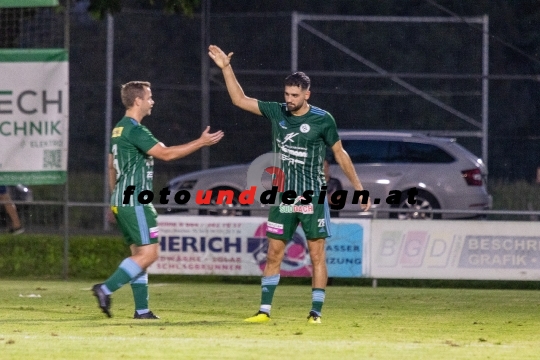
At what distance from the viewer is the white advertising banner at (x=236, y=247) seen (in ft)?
57.3

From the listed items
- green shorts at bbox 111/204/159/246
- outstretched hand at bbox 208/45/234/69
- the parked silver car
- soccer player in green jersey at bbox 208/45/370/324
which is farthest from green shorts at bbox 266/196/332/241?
the parked silver car

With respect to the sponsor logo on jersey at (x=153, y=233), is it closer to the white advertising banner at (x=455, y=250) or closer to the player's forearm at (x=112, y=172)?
the player's forearm at (x=112, y=172)

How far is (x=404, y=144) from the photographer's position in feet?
77.7

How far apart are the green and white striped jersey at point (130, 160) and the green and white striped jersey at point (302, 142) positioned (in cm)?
110

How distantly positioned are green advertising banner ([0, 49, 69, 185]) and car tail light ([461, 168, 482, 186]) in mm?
8413

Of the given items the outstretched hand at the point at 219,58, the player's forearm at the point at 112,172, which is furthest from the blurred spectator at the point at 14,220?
the outstretched hand at the point at 219,58

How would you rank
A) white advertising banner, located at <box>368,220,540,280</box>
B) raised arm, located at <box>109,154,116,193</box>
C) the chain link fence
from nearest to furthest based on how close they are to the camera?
1. raised arm, located at <box>109,154,116,193</box>
2. white advertising banner, located at <box>368,220,540,280</box>
3. the chain link fence

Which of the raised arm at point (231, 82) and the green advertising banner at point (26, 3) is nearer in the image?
the raised arm at point (231, 82)

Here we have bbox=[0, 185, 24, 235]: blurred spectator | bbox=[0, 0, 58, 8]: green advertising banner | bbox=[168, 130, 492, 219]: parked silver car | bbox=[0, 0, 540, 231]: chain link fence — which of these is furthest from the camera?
bbox=[0, 0, 540, 231]: chain link fence

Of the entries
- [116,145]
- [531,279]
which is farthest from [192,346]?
[531,279]

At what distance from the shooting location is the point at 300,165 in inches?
448

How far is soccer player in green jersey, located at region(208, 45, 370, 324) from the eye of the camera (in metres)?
11.3

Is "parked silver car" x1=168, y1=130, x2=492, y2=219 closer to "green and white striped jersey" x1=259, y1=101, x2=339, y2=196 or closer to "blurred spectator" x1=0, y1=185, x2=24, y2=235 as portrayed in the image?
"blurred spectator" x1=0, y1=185, x2=24, y2=235

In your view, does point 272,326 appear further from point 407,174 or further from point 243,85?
point 243,85
